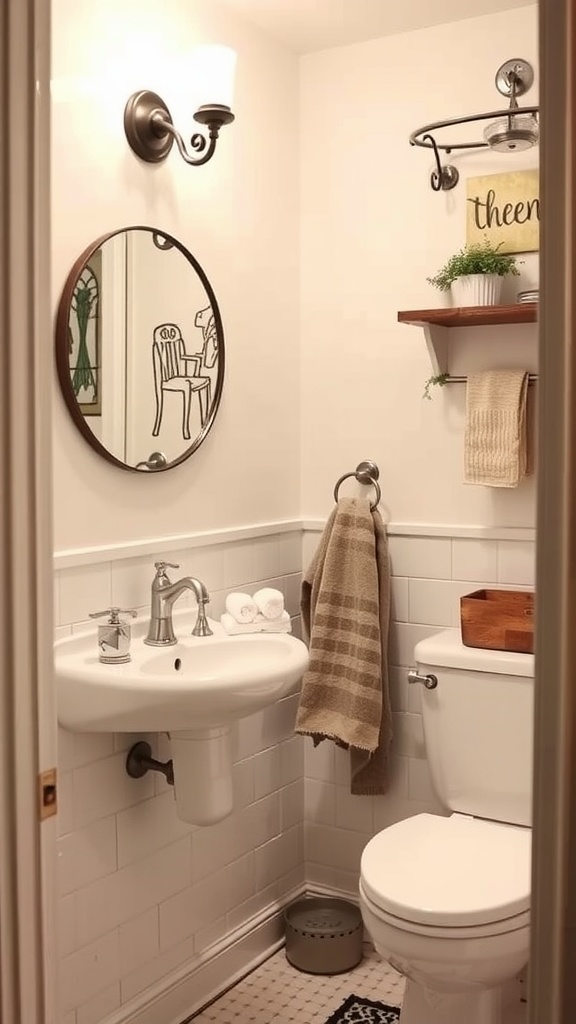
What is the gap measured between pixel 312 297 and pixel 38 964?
2159 millimetres

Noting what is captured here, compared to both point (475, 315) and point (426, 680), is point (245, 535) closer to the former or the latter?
point (426, 680)

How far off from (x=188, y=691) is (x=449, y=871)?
0.69 meters

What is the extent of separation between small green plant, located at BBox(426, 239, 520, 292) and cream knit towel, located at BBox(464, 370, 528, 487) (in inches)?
10.1

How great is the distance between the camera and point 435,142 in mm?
2686

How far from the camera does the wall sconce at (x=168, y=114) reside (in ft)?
Answer: 7.41

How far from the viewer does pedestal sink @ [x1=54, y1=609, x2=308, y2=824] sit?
198 cm

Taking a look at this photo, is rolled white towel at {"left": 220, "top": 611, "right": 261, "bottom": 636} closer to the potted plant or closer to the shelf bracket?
the shelf bracket

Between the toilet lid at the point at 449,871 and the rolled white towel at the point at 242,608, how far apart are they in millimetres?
593

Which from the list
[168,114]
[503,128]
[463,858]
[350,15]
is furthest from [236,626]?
[350,15]

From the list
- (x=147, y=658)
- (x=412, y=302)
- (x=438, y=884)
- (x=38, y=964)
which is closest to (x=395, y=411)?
(x=412, y=302)

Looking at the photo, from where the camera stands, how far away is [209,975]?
2.59 meters

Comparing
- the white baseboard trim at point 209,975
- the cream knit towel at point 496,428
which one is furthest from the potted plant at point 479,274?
the white baseboard trim at point 209,975

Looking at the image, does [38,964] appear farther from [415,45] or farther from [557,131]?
[415,45]

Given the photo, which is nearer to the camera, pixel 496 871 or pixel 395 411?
pixel 496 871
